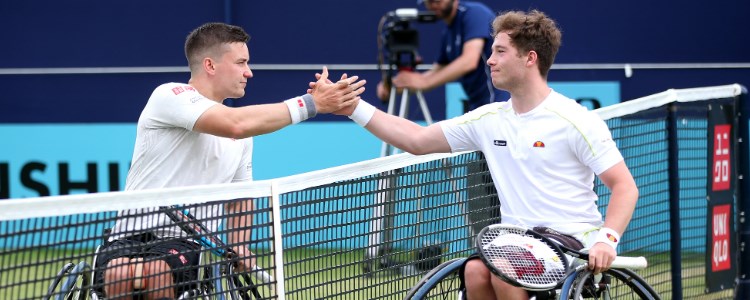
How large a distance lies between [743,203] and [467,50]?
2191 mm

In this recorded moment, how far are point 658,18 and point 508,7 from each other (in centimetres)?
111

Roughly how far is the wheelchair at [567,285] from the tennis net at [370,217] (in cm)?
34

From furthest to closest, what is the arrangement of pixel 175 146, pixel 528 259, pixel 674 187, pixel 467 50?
pixel 467 50 → pixel 674 187 → pixel 175 146 → pixel 528 259

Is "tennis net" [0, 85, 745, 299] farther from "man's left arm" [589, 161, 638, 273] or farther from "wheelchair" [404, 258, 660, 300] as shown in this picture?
"man's left arm" [589, 161, 638, 273]

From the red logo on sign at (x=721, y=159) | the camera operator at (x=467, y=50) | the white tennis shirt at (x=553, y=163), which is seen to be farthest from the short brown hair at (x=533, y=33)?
the camera operator at (x=467, y=50)

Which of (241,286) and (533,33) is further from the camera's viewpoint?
(533,33)

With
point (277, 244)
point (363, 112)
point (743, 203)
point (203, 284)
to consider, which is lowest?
point (743, 203)

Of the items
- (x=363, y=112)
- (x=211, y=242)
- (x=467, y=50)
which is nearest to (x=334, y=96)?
(x=363, y=112)

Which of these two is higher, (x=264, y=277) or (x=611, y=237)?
(x=611, y=237)

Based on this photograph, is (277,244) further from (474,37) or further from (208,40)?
(474,37)

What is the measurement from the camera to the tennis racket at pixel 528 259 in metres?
4.56

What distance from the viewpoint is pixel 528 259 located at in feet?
15.0

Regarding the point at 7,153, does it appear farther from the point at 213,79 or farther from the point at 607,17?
the point at 213,79

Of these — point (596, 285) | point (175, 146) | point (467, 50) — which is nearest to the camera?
point (596, 285)
